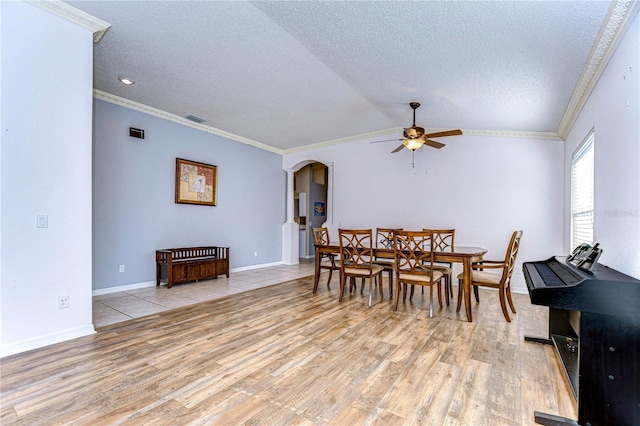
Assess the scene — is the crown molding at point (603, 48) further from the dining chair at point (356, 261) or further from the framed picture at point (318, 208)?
the framed picture at point (318, 208)

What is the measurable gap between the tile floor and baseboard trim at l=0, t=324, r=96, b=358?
27 cm

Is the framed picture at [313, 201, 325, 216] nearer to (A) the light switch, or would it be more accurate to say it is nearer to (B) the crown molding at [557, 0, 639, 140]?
(B) the crown molding at [557, 0, 639, 140]

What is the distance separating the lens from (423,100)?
389 centimetres

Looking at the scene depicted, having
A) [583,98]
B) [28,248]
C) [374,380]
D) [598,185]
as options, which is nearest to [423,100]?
[583,98]

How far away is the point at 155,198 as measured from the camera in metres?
4.74

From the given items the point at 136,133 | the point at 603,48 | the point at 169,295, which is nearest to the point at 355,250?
the point at 169,295

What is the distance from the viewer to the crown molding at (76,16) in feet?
7.89

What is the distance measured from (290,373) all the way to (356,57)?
9.60 feet

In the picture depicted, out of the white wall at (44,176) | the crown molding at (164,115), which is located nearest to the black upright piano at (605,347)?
the white wall at (44,176)

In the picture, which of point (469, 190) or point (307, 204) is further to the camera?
point (307, 204)

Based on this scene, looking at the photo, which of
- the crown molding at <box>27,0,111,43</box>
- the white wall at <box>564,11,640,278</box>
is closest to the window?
the white wall at <box>564,11,640,278</box>

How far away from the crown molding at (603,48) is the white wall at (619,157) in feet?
0.17

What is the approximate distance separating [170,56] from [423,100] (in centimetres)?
309

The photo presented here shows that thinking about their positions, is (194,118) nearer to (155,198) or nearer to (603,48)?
(155,198)
